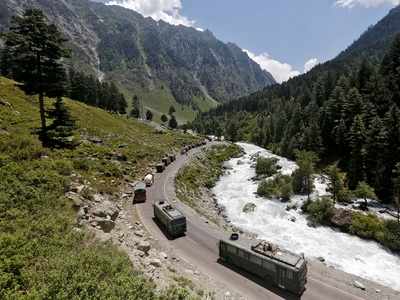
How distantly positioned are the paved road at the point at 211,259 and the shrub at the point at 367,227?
52.5 feet

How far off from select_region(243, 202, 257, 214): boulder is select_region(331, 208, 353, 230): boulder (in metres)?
11.3

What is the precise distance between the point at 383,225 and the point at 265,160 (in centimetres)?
3191

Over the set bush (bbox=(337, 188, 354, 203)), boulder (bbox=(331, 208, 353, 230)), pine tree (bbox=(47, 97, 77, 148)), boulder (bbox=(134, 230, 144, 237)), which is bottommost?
boulder (bbox=(134, 230, 144, 237))

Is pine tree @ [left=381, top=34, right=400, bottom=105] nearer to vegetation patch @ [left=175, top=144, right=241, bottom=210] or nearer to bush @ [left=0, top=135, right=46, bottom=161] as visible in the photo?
vegetation patch @ [left=175, top=144, right=241, bottom=210]

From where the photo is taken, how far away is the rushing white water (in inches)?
1051

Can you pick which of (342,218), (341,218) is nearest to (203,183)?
(341,218)

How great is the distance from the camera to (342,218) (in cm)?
3600

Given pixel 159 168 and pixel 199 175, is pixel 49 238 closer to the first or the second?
pixel 159 168

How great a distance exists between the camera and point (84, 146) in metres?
43.2

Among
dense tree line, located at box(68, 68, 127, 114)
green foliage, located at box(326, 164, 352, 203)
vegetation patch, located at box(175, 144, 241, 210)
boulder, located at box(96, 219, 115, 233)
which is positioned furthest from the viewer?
dense tree line, located at box(68, 68, 127, 114)

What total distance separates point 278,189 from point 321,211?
1136 centimetres

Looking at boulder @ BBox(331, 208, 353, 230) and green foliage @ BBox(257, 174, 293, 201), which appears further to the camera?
green foliage @ BBox(257, 174, 293, 201)

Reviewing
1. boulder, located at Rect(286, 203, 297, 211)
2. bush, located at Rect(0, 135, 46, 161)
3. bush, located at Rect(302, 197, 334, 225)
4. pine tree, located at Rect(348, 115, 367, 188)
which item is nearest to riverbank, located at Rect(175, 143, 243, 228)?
boulder, located at Rect(286, 203, 297, 211)

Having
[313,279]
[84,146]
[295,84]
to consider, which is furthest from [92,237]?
[295,84]
